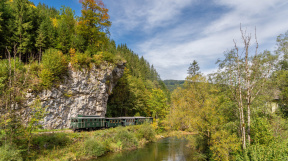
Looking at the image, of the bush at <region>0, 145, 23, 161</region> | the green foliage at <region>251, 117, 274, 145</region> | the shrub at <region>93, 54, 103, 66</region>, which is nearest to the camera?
the green foliage at <region>251, 117, 274, 145</region>

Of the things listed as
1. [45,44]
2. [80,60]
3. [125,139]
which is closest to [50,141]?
[125,139]

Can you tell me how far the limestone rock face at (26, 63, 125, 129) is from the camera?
22484mm

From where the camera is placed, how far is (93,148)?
1905cm

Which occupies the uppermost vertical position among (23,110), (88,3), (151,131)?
(88,3)

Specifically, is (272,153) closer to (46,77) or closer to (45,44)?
(46,77)

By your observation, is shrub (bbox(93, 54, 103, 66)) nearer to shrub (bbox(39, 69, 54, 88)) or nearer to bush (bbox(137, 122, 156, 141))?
shrub (bbox(39, 69, 54, 88))

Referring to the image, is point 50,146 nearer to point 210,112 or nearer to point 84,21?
point 210,112

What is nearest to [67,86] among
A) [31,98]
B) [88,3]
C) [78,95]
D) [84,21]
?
[78,95]

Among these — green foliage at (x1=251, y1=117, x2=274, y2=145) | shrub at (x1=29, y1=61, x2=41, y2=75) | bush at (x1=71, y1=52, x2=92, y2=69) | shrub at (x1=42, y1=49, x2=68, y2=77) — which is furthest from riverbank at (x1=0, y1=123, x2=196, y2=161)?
bush at (x1=71, y1=52, x2=92, y2=69)

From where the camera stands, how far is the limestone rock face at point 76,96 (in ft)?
73.8

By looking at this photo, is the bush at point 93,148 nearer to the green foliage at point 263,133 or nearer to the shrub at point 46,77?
the shrub at point 46,77

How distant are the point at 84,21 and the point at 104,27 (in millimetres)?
3975

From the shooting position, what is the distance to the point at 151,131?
29.9 meters

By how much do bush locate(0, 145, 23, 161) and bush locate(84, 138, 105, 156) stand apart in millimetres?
7074
